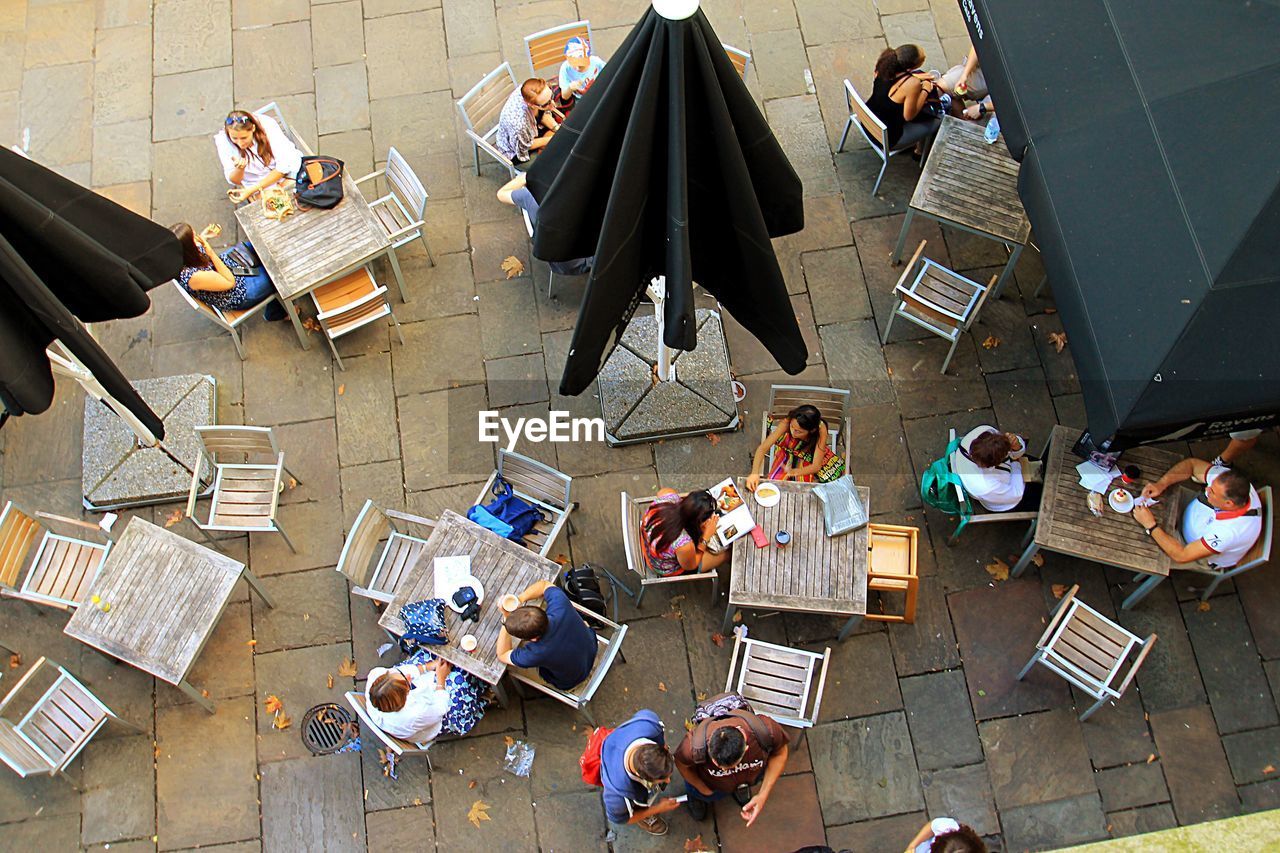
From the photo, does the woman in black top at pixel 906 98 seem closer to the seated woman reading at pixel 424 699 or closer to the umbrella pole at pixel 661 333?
the umbrella pole at pixel 661 333

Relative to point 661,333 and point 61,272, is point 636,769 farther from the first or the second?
point 61,272

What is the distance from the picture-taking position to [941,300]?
7863 mm

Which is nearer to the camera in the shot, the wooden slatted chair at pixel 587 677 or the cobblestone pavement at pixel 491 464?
the wooden slatted chair at pixel 587 677

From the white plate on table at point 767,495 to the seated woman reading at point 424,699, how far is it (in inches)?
83.3

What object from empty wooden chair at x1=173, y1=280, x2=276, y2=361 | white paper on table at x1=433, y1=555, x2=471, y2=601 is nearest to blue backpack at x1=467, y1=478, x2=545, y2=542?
white paper on table at x1=433, y1=555, x2=471, y2=601

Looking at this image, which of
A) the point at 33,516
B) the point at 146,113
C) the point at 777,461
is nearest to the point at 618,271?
the point at 777,461

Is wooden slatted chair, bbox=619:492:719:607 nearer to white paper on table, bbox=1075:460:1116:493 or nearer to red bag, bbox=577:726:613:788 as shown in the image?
red bag, bbox=577:726:613:788

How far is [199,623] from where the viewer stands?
668cm

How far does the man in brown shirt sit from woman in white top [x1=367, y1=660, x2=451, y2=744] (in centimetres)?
148

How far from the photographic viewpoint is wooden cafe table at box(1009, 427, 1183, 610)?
6.84m

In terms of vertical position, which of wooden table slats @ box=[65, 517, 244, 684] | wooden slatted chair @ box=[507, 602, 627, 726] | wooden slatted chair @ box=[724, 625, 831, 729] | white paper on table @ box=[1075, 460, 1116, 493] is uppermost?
white paper on table @ box=[1075, 460, 1116, 493]

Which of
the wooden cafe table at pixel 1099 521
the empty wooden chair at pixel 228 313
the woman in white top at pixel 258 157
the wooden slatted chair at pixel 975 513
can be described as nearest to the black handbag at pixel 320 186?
the woman in white top at pixel 258 157

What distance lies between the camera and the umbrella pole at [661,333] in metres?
7.12

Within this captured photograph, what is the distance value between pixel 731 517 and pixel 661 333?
1404 mm
